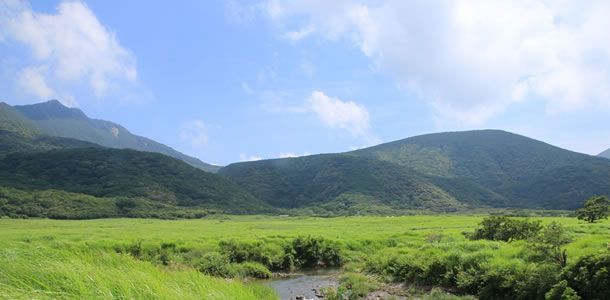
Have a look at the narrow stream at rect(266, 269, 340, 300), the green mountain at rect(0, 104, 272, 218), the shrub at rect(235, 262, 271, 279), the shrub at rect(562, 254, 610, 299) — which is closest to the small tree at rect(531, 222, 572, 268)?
the shrub at rect(562, 254, 610, 299)

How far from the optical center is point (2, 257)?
33.1 feet

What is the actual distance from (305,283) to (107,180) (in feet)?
522

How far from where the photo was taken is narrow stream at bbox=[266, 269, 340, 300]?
3007cm

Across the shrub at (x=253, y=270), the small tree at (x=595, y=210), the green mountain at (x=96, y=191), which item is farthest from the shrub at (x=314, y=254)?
the green mountain at (x=96, y=191)

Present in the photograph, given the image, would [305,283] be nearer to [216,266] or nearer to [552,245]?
[216,266]

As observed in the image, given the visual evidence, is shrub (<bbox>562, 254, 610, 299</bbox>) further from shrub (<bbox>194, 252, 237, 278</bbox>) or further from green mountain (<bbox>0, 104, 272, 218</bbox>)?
green mountain (<bbox>0, 104, 272, 218</bbox>)

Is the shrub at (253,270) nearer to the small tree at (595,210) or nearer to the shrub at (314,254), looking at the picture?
the shrub at (314,254)

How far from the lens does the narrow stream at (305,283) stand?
30.1 m

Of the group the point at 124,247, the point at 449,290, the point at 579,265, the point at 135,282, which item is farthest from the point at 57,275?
the point at 124,247

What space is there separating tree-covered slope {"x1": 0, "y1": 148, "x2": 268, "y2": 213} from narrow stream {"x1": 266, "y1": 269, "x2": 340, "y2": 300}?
424 ft

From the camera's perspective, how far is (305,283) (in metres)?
34.7

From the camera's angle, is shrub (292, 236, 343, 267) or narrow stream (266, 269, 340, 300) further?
shrub (292, 236, 343, 267)

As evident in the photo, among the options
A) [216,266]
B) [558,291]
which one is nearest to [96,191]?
[216,266]

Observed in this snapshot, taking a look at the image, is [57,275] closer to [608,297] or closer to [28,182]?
[608,297]
